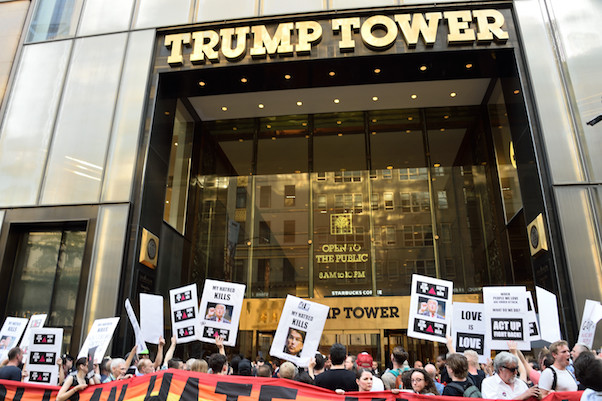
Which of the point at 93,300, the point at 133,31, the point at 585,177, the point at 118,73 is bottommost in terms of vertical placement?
the point at 93,300

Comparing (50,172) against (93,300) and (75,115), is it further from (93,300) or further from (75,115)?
(93,300)

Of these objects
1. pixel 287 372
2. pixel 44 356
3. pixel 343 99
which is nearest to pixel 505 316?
pixel 287 372

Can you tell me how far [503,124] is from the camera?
13.5 meters

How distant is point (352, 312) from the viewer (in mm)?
13734

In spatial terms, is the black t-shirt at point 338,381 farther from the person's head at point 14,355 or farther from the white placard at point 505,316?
the person's head at point 14,355

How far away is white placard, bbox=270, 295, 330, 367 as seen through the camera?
6.02 metres

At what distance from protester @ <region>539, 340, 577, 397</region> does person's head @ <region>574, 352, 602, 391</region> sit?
1.24m

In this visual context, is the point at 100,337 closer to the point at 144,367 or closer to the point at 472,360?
the point at 144,367

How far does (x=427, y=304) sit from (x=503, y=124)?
9055 millimetres

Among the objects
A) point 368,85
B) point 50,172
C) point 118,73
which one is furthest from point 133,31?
point 368,85

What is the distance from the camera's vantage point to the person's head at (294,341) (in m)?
6.02

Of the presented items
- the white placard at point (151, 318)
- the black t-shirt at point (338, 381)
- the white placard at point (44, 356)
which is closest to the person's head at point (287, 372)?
the black t-shirt at point (338, 381)

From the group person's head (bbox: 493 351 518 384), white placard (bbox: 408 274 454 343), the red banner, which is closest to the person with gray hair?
person's head (bbox: 493 351 518 384)

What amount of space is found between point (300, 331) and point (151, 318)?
273 cm
